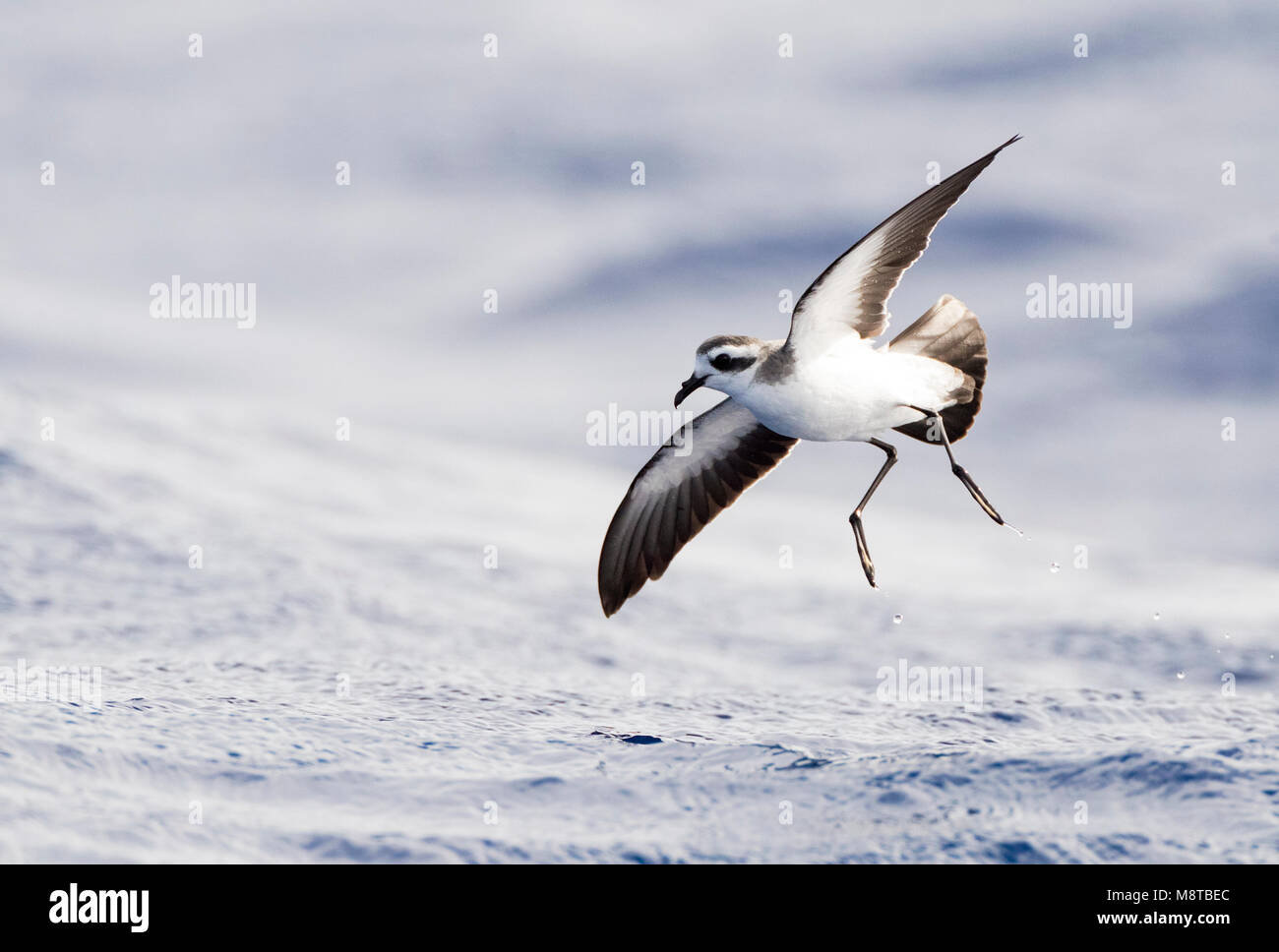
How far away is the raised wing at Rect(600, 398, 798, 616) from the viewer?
10297 millimetres

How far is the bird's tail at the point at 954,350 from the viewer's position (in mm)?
8984

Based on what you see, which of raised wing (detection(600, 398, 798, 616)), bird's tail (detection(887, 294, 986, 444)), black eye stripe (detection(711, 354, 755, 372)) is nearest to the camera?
black eye stripe (detection(711, 354, 755, 372))

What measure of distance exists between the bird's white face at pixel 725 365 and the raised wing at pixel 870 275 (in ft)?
0.92

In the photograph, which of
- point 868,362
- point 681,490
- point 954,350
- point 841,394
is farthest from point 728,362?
point 681,490

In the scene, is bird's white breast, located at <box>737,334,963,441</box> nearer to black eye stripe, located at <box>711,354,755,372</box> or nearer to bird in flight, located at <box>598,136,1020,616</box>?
bird in flight, located at <box>598,136,1020,616</box>

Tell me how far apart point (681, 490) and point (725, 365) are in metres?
2.46

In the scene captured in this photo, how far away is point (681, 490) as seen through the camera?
10516 mm

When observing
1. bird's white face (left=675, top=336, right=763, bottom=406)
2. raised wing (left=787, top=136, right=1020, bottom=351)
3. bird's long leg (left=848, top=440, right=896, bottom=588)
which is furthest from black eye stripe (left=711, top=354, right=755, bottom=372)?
bird's long leg (left=848, top=440, right=896, bottom=588)

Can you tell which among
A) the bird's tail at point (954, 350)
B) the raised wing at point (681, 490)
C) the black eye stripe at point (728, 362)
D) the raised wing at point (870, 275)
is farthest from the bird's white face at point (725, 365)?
the raised wing at point (681, 490)

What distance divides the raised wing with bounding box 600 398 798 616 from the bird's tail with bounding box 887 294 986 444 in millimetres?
1574

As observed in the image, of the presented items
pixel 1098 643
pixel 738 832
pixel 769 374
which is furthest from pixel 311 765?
pixel 1098 643

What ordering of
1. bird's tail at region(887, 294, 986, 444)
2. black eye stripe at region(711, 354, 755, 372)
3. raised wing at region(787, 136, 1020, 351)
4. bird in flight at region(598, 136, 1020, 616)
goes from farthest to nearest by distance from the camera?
bird's tail at region(887, 294, 986, 444), black eye stripe at region(711, 354, 755, 372), bird in flight at region(598, 136, 1020, 616), raised wing at region(787, 136, 1020, 351)

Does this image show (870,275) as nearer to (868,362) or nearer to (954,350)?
(868,362)

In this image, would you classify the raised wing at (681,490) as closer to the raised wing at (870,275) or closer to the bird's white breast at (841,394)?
the bird's white breast at (841,394)
